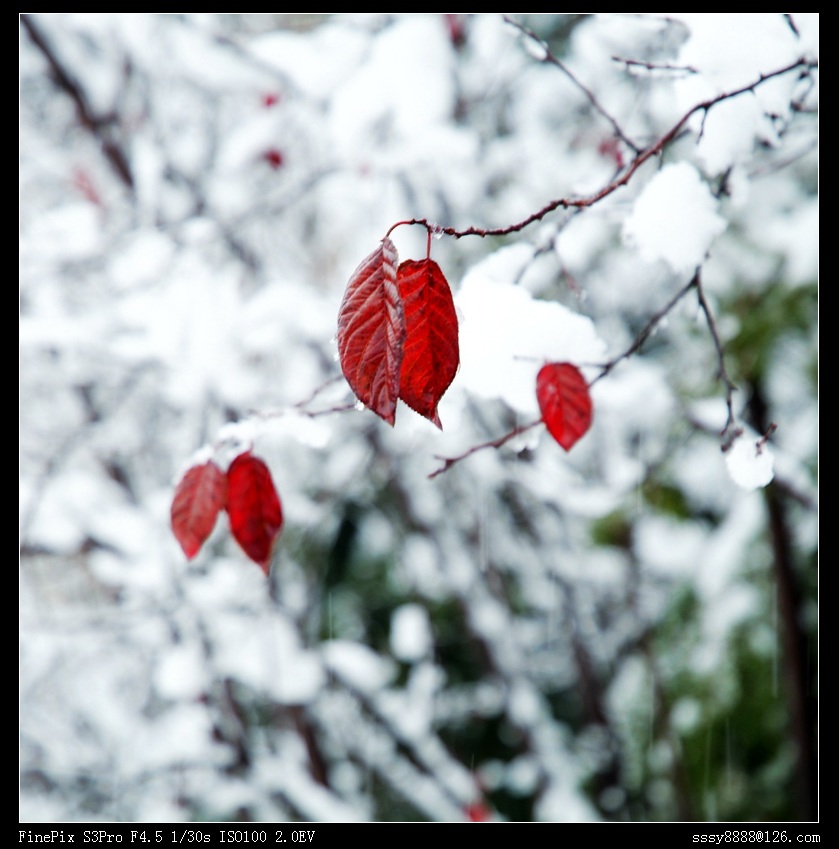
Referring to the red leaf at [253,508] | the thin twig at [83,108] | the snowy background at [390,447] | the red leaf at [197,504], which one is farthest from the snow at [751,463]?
the thin twig at [83,108]

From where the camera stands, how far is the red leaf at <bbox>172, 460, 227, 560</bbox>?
1067 millimetres

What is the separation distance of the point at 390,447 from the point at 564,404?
1.95m

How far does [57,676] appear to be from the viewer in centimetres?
373

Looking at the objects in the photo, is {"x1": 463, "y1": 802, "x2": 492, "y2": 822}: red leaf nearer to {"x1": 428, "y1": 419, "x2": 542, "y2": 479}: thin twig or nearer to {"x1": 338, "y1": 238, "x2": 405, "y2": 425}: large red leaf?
{"x1": 428, "y1": 419, "x2": 542, "y2": 479}: thin twig

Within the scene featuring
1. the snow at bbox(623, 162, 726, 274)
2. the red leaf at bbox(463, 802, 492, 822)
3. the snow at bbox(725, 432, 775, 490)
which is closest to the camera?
the snow at bbox(725, 432, 775, 490)

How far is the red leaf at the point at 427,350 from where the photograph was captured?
2.48 feet

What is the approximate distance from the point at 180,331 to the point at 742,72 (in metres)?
1.76

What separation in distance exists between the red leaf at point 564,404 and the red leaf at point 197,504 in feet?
1.87

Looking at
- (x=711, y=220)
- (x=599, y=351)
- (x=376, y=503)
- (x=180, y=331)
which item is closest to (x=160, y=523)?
(x=180, y=331)

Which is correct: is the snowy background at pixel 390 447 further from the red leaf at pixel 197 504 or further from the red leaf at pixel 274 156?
the red leaf at pixel 197 504

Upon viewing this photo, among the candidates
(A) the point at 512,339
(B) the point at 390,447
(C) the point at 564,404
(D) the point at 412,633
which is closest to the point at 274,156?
(B) the point at 390,447

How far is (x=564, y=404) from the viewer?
105cm

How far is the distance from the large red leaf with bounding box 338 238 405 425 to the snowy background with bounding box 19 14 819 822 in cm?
49

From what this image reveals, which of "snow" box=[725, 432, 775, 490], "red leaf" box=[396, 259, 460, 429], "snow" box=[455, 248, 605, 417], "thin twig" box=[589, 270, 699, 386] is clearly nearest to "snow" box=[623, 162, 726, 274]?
"thin twig" box=[589, 270, 699, 386]
